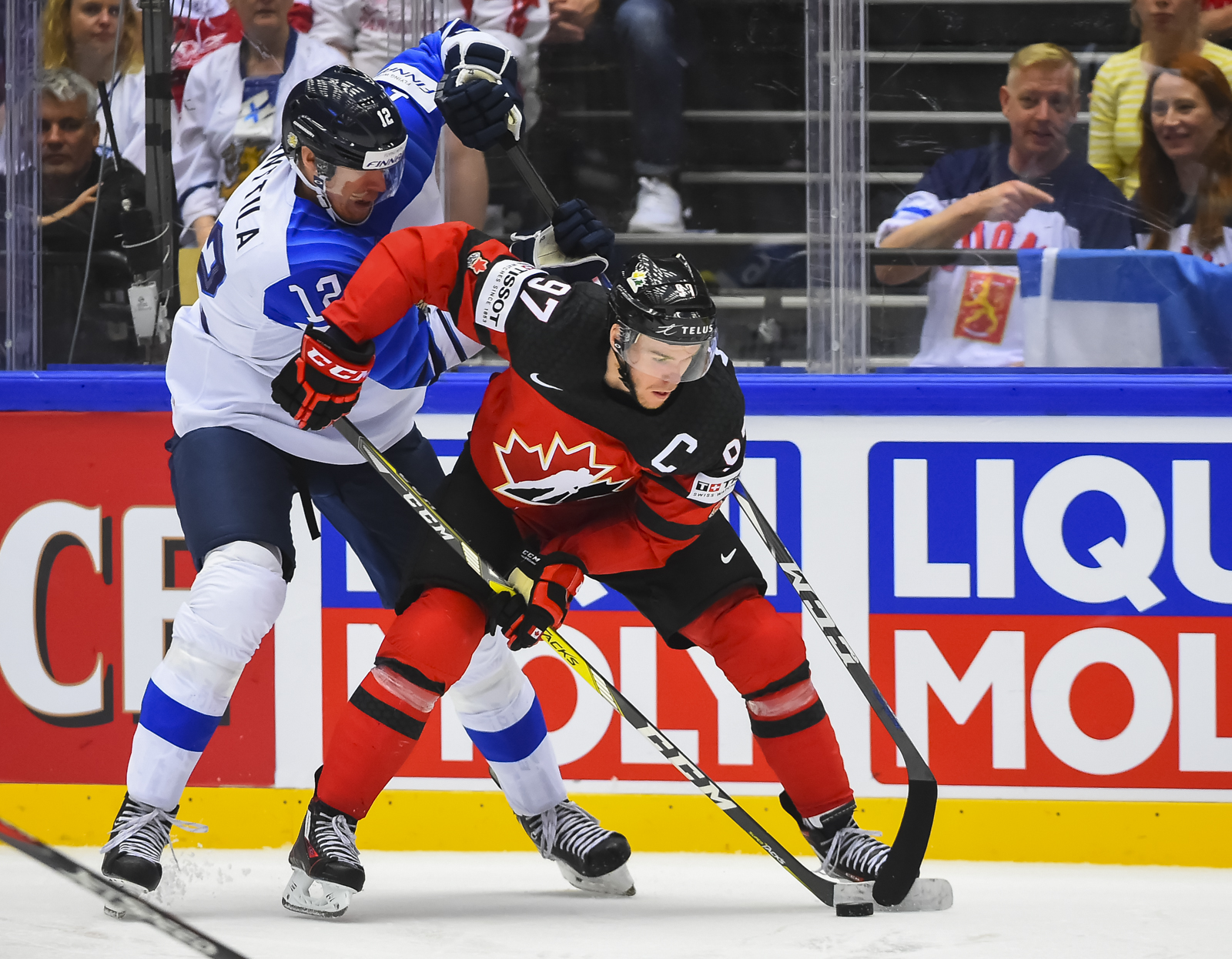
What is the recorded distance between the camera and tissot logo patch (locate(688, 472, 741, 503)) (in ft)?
7.89

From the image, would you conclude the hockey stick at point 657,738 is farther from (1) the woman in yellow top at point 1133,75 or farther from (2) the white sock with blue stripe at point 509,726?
(1) the woman in yellow top at point 1133,75

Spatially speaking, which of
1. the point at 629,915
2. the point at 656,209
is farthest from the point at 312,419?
the point at 656,209

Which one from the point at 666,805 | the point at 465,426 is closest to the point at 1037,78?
the point at 465,426

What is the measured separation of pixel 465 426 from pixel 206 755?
94cm

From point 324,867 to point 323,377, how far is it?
0.83 m

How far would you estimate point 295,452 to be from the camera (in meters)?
2.68

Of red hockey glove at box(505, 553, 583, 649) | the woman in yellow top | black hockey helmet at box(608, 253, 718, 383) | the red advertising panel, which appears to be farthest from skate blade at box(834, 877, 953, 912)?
the woman in yellow top

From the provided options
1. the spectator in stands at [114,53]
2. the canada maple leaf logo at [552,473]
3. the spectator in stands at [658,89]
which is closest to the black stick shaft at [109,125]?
the spectator in stands at [114,53]

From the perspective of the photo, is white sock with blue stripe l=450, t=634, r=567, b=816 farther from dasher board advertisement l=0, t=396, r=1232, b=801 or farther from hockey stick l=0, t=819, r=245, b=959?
hockey stick l=0, t=819, r=245, b=959

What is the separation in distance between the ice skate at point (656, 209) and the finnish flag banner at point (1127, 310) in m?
0.80

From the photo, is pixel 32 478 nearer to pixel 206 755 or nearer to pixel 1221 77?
pixel 206 755

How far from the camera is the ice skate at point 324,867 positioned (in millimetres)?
2508

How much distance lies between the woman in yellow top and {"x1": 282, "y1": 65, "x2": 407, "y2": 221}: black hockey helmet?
161 cm

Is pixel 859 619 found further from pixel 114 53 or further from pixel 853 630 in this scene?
pixel 114 53
